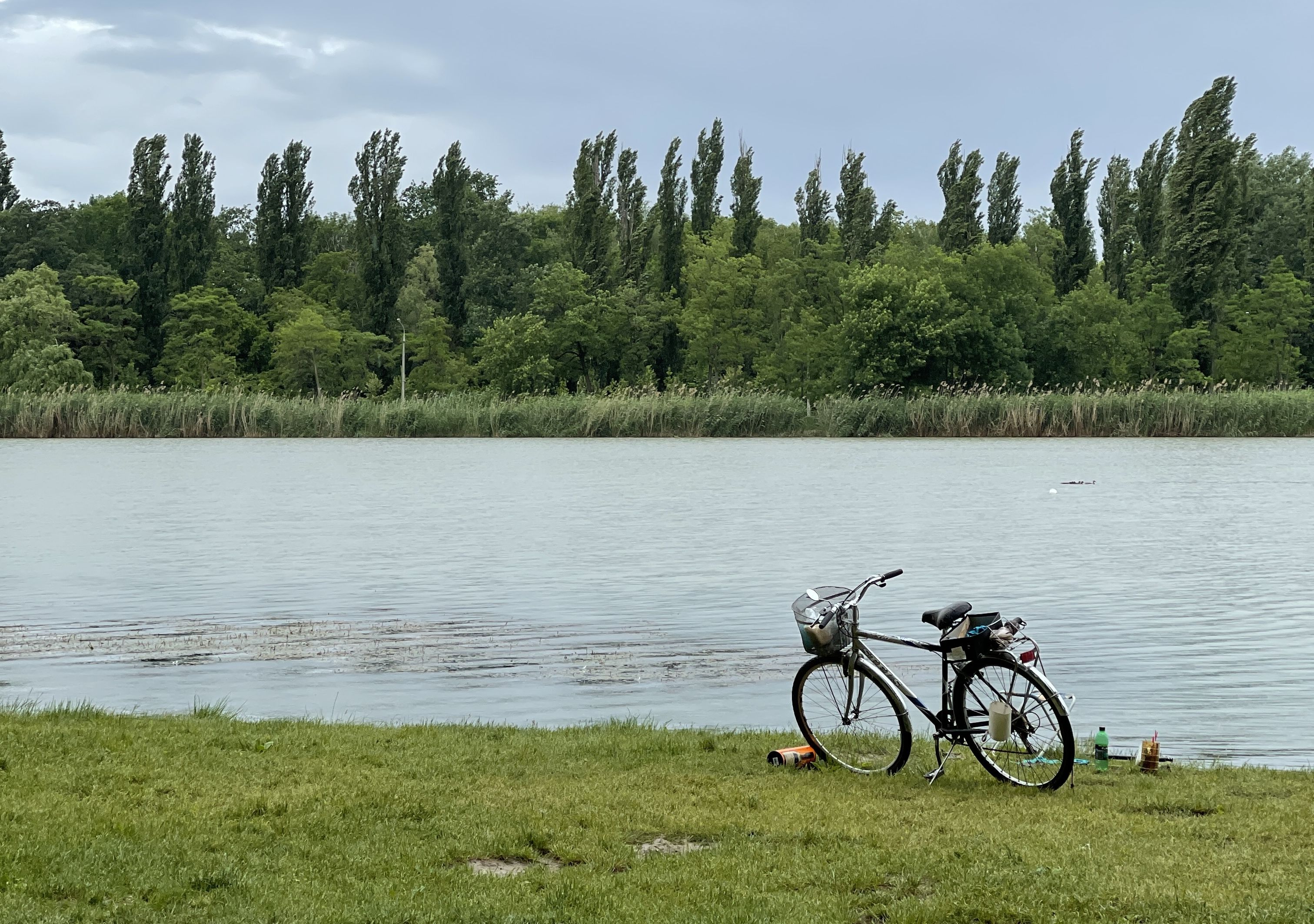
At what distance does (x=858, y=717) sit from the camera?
9609 millimetres

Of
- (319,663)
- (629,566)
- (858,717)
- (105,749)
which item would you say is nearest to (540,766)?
(858,717)

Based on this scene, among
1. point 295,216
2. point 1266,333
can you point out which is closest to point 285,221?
point 295,216

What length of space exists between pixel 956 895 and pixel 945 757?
2396mm

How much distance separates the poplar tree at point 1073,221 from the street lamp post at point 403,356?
44376 millimetres

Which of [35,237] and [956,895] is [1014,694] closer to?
[956,895]

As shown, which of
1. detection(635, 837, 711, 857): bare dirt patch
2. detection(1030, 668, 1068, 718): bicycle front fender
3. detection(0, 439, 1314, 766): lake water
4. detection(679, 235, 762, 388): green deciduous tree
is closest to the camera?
detection(635, 837, 711, 857): bare dirt patch

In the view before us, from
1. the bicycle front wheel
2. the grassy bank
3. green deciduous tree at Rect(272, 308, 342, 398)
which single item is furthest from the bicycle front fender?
green deciduous tree at Rect(272, 308, 342, 398)

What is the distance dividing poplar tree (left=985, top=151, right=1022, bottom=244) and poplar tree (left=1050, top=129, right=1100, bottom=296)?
2814 millimetres

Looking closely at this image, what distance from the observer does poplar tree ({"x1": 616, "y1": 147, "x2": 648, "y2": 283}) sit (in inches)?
4035

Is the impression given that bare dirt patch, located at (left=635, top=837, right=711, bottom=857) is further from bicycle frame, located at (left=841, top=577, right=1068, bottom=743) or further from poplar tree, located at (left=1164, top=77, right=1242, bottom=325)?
poplar tree, located at (left=1164, top=77, right=1242, bottom=325)

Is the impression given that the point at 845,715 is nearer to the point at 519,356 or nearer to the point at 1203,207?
the point at 1203,207

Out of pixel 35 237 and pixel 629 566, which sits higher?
pixel 35 237

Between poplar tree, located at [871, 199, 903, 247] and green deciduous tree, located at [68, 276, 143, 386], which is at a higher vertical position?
poplar tree, located at [871, 199, 903, 247]

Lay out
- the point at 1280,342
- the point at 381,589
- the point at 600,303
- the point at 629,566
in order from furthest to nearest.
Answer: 1. the point at 600,303
2. the point at 1280,342
3. the point at 629,566
4. the point at 381,589
